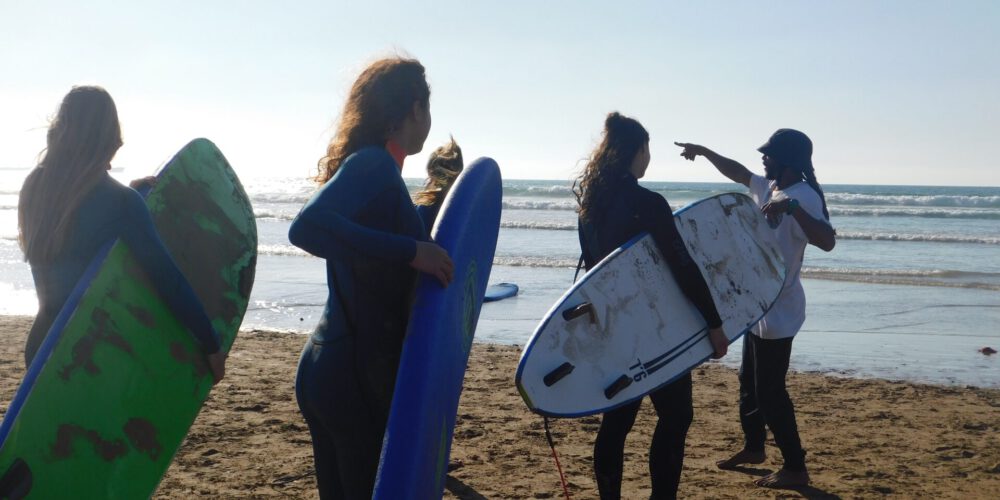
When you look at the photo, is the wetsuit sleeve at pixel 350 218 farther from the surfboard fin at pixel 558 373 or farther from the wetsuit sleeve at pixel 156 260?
the surfboard fin at pixel 558 373

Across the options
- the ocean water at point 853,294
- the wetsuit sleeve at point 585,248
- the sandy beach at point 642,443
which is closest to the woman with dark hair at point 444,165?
the wetsuit sleeve at point 585,248

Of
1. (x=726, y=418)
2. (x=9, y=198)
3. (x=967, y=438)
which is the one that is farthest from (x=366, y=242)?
(x=9, y=198)

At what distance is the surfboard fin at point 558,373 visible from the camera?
135 inches

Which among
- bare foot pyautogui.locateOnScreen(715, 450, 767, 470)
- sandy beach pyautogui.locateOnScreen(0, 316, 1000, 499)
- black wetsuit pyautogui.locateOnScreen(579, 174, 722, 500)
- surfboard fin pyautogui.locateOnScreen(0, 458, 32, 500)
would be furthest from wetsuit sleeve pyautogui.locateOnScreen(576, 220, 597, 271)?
surfboard fin pyautogui.locateOnScreen(0, 458, 32, 500)

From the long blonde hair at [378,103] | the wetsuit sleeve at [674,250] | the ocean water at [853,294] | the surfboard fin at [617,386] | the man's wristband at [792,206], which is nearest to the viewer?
the long blonde hair at [378,103]

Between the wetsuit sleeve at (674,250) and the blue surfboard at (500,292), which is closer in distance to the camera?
the wetsuit sleeve at (674,250)

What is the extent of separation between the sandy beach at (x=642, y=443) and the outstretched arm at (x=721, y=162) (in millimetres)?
1485

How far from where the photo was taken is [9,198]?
36.7m

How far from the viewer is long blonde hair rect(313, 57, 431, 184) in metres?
2.33

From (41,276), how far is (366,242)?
119 cm

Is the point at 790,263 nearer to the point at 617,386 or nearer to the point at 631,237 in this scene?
the point at 631,237

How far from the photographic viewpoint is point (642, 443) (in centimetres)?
514

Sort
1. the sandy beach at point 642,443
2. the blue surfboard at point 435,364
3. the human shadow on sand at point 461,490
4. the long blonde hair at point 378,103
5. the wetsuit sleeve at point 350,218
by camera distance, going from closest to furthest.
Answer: the wetsuit sleeve at point 350,218 → the blue surfboard at point 435,364 → the long blonde hair at point 378,103 → the human shadow on sand at point 461,490 → the sandy beach at point 642,443

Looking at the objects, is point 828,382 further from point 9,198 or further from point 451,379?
point 9,198
